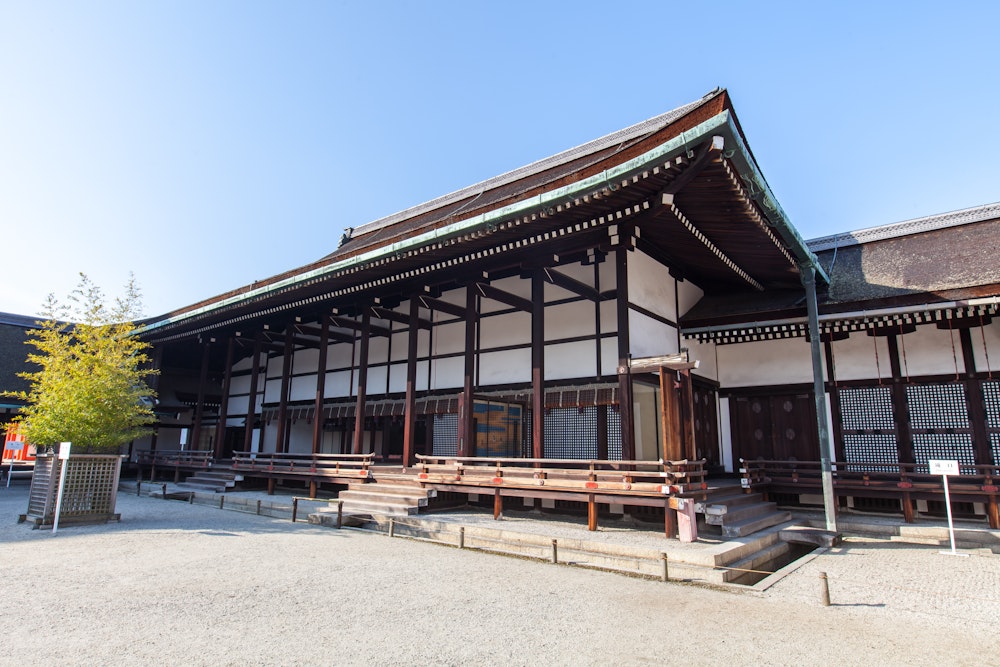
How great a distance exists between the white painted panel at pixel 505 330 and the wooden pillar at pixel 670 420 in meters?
4.92

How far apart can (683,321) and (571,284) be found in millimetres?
3301

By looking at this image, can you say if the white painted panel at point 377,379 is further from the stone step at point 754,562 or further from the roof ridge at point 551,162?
the stone step at point 754,562

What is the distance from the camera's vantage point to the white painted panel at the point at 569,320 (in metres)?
13.1

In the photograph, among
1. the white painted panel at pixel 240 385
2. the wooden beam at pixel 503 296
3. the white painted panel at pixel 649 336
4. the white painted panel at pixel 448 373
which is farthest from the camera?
the white painted panel at pixel 240 385

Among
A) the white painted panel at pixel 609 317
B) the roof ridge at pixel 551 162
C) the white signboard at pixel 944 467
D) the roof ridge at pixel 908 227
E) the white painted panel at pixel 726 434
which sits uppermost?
the roof ridge at pixel 551 162

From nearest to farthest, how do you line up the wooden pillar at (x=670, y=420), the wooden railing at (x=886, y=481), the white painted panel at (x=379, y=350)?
the wooden pillar at (x=670, y=420)
the wooden railing at (x=886, y=481)
the white painted panel at (x=379, y=350)

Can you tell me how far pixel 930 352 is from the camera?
1202cm

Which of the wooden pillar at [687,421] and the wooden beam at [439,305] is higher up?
the wooden beam at [439,305]

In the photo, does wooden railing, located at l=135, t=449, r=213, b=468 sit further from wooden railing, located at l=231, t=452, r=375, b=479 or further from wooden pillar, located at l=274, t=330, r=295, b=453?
wooden pillar, located at l=274, t=330, r=295, b=453

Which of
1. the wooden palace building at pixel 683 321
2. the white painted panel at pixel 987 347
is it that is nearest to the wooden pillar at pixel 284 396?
the wooden palace building at pixel 683 321

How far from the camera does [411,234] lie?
1247cm

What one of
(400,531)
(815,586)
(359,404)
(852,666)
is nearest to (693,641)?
(852,666)

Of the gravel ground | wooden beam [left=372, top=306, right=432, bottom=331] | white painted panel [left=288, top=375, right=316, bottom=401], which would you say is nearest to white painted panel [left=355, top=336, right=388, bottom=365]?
wooden beam [left=372, top=306, right=432, bottom=331]

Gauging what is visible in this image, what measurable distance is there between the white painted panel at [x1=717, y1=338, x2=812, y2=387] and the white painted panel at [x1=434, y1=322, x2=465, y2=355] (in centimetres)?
696
